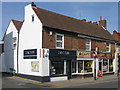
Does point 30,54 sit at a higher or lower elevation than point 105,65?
higher

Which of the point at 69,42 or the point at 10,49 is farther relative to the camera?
the point at 10,49

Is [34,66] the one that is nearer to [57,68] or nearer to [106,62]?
[57,68]

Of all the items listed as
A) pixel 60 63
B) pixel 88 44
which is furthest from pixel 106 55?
pixel 60 63

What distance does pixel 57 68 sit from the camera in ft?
56.7

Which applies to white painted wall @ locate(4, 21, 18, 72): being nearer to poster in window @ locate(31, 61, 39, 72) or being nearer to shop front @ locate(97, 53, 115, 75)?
poster in window @ locate(31, 61, 39, 72)

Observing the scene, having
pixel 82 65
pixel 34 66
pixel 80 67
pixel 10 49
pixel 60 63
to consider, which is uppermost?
pixel 10 49

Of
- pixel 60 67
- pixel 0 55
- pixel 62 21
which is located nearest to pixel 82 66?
pixel 60 67

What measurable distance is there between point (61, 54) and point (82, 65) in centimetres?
444

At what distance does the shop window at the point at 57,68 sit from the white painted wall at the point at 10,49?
644cm

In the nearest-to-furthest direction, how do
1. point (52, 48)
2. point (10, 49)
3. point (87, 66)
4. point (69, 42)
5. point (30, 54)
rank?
1. point (52, 48)
2. point (30, 54)
3. point (69, 42)
4. point (87, 66)
5. point (10, 49)

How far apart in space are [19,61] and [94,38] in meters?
10.8

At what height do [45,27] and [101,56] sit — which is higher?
[45,27]

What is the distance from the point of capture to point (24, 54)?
1881 centimetres

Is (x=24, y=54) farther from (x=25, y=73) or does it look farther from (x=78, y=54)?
(x=78, y=54)
